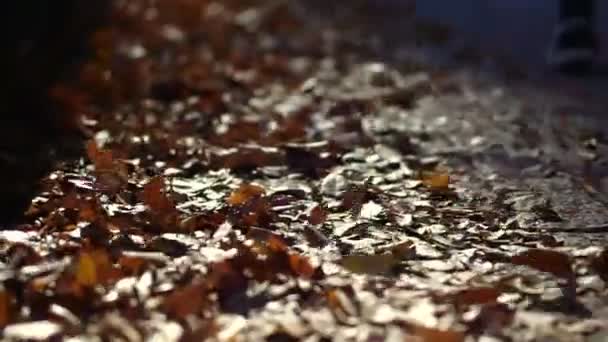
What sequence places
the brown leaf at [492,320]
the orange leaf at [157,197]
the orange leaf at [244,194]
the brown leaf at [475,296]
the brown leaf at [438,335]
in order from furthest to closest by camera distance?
the orange leaf at [244,194], the orange leaf at [157,197], the brown leaf at [475,296], the brown leaf at [492,320], the brown leaf at [438,335]

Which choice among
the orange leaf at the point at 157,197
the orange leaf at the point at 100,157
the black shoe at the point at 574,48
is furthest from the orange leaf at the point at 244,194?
the black shoe at the point at 574,48

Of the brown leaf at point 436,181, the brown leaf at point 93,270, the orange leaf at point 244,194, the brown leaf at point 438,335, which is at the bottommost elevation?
the brown leaf at point 438,335

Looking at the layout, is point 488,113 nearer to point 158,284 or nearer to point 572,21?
point 572,21

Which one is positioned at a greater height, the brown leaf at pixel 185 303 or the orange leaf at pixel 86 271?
the orange leaf at pixel 86 271

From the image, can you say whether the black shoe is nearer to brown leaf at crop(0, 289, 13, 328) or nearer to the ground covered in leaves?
the ground covered in leaves

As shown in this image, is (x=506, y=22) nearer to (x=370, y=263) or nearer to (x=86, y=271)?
(x=370, y=263)

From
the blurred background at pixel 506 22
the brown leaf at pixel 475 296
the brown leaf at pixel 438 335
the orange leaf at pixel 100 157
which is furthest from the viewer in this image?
the blurred background at pixel 506 22

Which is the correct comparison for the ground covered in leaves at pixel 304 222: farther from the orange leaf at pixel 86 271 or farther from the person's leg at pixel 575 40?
the person's leg at pixel 575 40

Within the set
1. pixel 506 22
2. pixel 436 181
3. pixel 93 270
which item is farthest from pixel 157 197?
pixel 506 22
